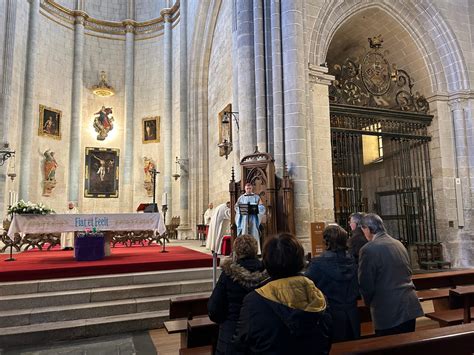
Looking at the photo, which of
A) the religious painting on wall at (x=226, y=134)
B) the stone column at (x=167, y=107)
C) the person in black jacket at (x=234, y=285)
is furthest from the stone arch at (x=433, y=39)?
the stone column at (x=167, y=107)

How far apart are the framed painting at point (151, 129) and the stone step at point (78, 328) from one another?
1241cm

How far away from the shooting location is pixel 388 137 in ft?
31.8

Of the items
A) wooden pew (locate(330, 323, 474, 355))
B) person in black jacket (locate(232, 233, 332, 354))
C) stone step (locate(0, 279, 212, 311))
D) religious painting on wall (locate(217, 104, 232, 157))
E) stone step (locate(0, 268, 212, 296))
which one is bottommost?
stone step (locate(0, 279, 212, 311))

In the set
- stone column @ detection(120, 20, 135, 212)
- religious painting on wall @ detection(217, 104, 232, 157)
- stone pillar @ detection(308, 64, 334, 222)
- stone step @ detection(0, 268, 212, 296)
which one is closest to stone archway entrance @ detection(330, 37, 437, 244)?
stone pillar @ detection(308, 64, 334, 222)

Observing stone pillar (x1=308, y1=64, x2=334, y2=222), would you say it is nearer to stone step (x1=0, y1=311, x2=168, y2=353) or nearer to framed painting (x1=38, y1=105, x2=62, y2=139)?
stone step (x1=0, y1=311, x2=168, y2=353)

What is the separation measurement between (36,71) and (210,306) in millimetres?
15365

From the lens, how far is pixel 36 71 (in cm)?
1449

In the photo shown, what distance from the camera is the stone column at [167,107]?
15.6 m

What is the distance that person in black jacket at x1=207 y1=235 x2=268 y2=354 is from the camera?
208 cm

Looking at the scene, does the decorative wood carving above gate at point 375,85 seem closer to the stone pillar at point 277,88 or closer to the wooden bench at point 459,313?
the stone pillar at point 277,88

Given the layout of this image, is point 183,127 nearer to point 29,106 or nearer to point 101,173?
point 101,173

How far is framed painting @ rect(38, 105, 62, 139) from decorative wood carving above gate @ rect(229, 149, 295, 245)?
418 inches

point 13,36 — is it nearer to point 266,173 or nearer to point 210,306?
point 266,173

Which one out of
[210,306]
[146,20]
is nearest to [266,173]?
[210,306]
